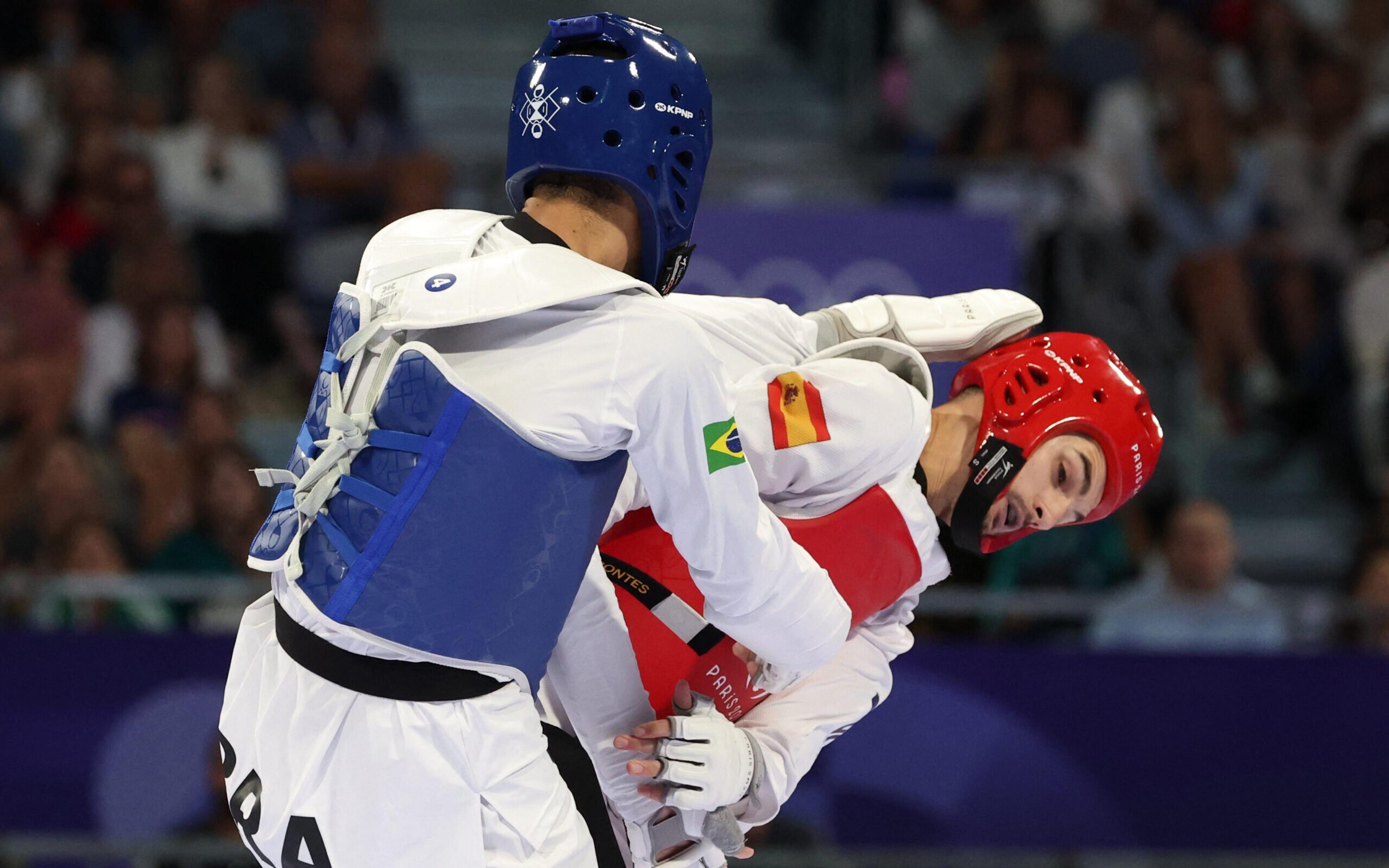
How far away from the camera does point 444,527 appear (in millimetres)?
2770

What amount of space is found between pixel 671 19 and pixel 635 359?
9.91 meters

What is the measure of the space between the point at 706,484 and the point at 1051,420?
134cm

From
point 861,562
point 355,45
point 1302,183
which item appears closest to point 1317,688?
point 861,562

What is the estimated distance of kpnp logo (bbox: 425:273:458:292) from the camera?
284 centimetres

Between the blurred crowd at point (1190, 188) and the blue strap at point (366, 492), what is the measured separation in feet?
18.0

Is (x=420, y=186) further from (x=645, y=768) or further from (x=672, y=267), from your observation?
(x=645, y=768)

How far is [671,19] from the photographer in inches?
478

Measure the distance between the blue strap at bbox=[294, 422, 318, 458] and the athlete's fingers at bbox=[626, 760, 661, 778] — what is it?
38.7 inches

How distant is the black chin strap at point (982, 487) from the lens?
12.2ft

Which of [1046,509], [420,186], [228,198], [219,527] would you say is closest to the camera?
[1046,509]

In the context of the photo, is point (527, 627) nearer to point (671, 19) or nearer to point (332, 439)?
point (332, 439)

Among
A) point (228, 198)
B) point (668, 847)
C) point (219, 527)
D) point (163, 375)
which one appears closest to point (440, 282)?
point (668, 847)

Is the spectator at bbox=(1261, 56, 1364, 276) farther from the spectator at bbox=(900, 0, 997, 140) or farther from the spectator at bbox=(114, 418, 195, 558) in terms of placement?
the spectator at bbox=(114, 418, 195, 558)

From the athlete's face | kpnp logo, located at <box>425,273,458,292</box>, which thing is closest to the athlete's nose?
the athlete's face
